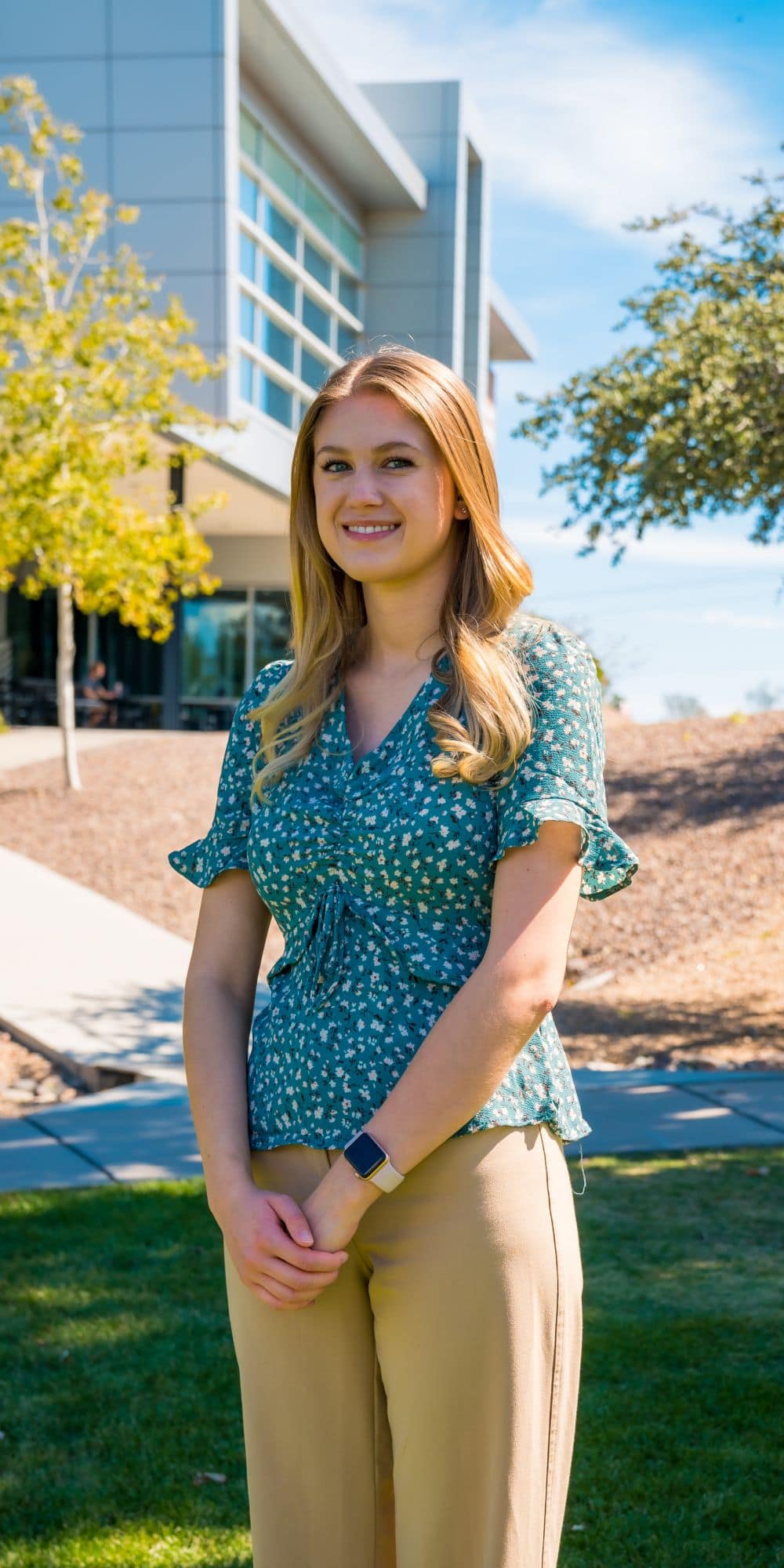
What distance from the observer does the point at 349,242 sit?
3161 cm

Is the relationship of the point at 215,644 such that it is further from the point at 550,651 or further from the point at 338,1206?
the point at 338,1206

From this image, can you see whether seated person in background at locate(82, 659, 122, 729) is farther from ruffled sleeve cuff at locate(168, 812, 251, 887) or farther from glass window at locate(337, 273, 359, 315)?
ruffled sleeve cuff at locate(168, 812, 251, 887)

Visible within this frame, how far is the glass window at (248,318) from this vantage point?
25.1 meters

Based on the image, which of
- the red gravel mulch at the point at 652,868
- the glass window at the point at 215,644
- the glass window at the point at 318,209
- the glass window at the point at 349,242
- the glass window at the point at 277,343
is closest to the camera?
the red gravel mulch at the point at 652,868

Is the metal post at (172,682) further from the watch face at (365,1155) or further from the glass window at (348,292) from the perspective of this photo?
the watch face at (365,1155)

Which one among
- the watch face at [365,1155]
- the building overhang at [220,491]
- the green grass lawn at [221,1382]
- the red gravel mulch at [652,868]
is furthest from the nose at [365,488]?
the building overhang at [220,491]

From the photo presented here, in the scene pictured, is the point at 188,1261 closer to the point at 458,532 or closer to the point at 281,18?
the point at 458,532

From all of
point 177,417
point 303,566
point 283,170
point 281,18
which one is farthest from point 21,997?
point 283,170

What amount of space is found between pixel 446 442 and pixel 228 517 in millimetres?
28751

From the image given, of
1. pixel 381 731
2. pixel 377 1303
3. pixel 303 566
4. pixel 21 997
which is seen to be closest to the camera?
pixel 377 1303

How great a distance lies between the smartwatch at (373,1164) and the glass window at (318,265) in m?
29.2

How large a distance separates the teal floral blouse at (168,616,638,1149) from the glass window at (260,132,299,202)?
26295 millimetres

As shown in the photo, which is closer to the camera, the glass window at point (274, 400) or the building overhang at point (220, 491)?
the building overhang at point (220, 491)

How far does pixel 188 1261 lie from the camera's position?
16.5 ft
